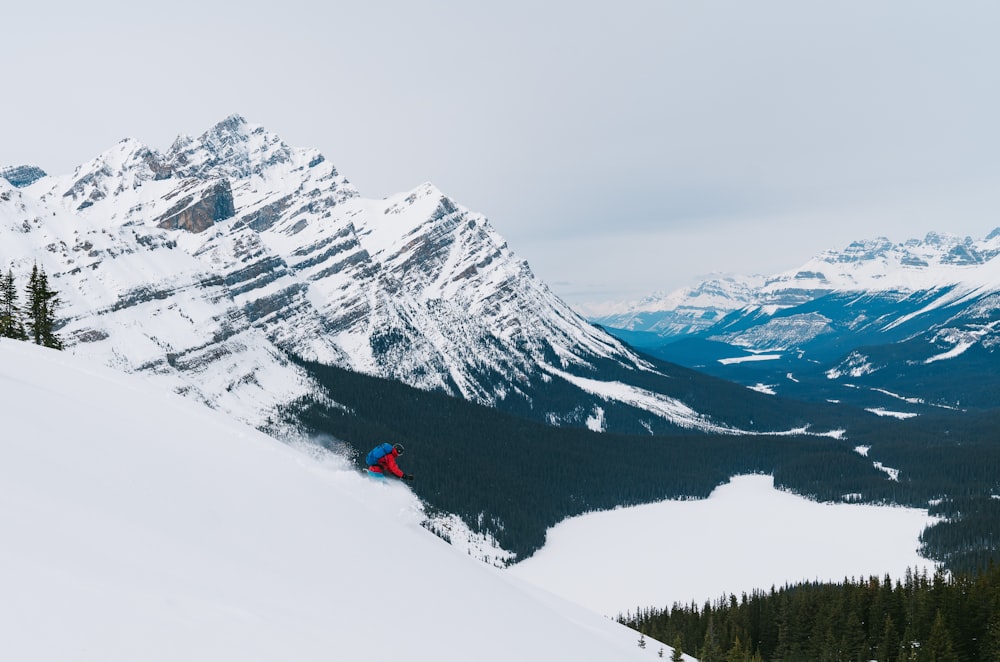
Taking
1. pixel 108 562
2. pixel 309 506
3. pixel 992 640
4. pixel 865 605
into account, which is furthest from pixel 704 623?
pixel 108 562

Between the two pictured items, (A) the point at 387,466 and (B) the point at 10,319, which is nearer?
(A) the point at 387,466

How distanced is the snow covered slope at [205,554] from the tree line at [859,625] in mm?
57441

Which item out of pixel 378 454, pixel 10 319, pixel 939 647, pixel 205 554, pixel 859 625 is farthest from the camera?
pixel 859 625

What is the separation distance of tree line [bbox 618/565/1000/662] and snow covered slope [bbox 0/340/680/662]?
188ft

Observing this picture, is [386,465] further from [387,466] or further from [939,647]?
[939,647]

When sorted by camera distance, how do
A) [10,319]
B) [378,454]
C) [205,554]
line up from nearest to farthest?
[205,554]
[378,454]
[10,319]

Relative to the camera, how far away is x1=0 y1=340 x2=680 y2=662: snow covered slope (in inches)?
356

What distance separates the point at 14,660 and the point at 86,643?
1050mm

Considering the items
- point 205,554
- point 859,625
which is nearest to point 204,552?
point 205,554

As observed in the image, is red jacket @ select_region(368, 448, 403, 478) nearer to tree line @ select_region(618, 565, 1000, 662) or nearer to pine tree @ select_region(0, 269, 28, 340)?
pine tree @ select_region(0, 269, 28, 340)

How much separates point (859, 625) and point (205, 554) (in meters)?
103

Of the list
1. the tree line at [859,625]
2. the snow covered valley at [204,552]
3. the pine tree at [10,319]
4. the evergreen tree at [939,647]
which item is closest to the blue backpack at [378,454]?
the snow covered valley at [204,552]

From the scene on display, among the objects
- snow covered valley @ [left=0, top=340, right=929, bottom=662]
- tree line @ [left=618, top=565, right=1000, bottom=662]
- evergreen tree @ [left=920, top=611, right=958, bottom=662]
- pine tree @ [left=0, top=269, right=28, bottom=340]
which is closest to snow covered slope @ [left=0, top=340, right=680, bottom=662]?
snow covered valley @ [left=0, top=340, right=929, bottom=662]

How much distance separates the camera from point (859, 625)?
87750 millimetres
